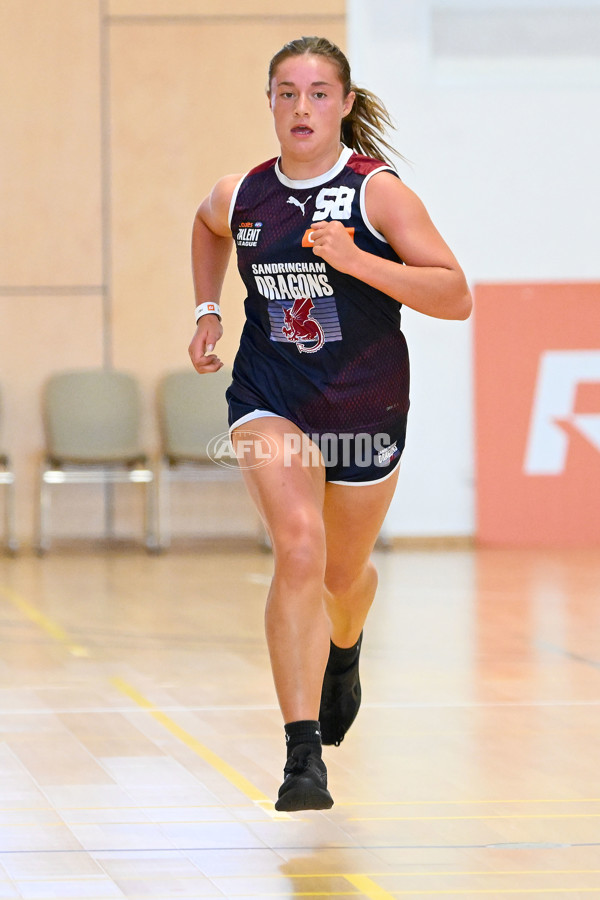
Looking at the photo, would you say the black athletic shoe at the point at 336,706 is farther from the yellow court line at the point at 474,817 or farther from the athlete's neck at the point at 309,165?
the athlete's neck at the point at 309,165

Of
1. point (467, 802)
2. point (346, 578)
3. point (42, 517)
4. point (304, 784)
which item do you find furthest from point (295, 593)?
point (42, 517)

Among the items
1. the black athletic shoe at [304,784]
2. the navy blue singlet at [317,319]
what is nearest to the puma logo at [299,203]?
the navy blue singlet at [317,319]

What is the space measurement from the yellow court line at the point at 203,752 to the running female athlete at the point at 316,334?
34cm

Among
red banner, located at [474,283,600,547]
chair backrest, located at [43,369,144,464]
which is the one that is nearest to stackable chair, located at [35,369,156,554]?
chair backrest, located at [43,369,144,464]

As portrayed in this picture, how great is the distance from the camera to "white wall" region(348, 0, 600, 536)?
363 inches

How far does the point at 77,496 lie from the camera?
9.38 m

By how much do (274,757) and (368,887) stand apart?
3.48 ft

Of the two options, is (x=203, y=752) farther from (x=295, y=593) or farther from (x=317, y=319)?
(x=317, y=319)

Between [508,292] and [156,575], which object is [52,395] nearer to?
[156,575]

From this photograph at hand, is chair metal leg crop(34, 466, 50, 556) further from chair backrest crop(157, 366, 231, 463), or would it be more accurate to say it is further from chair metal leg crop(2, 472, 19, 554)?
chair backrest crop(157, 366, 231, 463)

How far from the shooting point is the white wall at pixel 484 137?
9.22 meters

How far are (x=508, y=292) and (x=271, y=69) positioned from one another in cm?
643

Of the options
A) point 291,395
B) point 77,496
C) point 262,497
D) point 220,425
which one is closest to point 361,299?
point 291,395

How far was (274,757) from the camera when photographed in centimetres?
337
